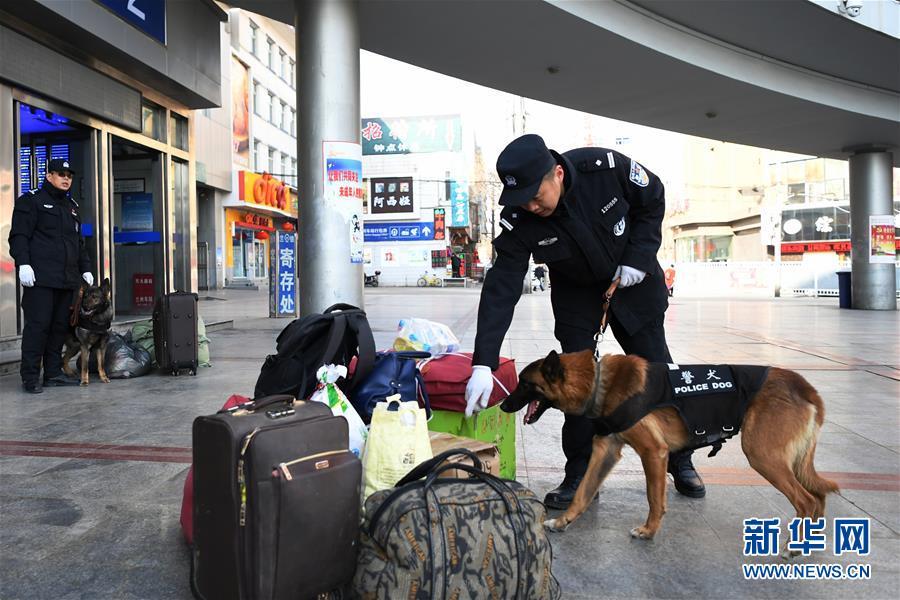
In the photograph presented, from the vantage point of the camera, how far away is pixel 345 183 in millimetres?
7633

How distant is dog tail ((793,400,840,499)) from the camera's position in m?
2.39

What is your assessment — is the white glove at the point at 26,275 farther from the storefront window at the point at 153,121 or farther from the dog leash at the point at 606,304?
the storefront window at the point at 153,121

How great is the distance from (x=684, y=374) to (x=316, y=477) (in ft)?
5.23

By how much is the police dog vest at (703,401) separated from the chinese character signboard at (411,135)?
47.8 meters

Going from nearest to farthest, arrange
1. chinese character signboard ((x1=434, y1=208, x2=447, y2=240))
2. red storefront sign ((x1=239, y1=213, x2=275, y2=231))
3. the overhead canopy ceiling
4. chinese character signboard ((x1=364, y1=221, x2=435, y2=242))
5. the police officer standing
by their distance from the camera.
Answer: the police officer standing → the overhead canopy ceiling → red storefront sign ((x1=239, y1=213, x2=275, y2=231)) → chinese character signboard ((x1=434, y1=208, x2=447, y2=240)) → chinese character signboard ((x1=364, y1=221, x2=435, y2=242))

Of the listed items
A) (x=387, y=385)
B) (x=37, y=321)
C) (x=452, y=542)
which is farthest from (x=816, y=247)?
(x=452, y=542)

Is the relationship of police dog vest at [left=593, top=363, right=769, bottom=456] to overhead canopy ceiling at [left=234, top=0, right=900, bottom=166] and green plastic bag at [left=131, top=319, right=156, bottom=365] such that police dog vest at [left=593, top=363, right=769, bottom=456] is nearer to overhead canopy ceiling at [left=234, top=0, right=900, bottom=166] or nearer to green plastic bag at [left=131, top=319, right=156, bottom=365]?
green plastic bag at [left=131, top=319, right=156, bottom=365]

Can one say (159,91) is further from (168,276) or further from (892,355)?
(892,355)

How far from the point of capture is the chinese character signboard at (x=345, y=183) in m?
7.58

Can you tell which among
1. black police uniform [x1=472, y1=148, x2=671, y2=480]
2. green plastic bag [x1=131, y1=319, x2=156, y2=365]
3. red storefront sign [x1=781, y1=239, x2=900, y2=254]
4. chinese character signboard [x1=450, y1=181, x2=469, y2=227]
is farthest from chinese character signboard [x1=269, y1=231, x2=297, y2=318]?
chinese character signboard [x1=450, y1=181, x2=469, y2=227]

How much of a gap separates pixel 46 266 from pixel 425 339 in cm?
422

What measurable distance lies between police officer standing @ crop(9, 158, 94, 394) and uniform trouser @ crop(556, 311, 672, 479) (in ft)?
15.8

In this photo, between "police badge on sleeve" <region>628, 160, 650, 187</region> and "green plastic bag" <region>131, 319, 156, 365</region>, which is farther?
"green plastic bag" <region>131, 319, 156, 365</region>

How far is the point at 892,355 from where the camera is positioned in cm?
806
